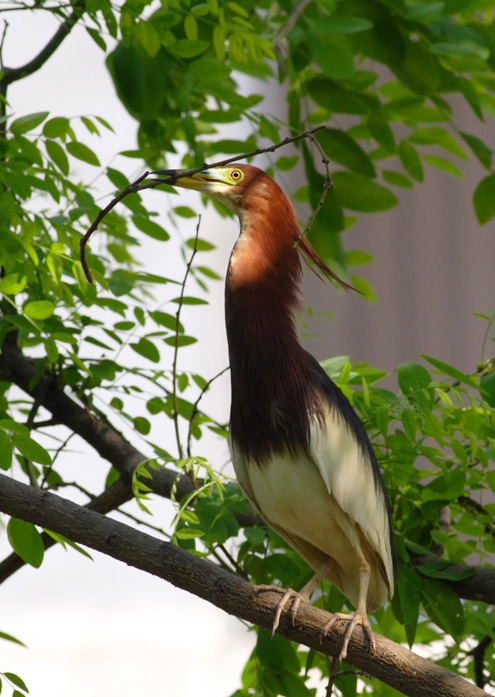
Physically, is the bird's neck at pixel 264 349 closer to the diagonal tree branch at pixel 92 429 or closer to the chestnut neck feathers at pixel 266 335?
the chestnut neck feathers at pixel 266 335

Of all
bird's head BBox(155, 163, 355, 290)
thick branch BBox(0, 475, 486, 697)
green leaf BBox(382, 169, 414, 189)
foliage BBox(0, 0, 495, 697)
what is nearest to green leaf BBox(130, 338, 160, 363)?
foliage BBox(0, 0, 495, 697)

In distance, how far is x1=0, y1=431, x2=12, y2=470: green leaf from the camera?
2.66ft

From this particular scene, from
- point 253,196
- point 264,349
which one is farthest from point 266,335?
point 253,196

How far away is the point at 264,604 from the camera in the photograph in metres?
0.83

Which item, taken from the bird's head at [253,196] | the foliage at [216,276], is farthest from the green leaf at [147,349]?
the bird's head at [253,196]

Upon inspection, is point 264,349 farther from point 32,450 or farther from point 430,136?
point 430,136

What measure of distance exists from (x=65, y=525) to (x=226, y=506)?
0.27m

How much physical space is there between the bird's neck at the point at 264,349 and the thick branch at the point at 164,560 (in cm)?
17

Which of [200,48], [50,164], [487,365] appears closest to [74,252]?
[50,164]

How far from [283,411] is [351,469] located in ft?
0.32

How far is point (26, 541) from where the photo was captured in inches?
33.1

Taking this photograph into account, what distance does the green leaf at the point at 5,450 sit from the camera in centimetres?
81

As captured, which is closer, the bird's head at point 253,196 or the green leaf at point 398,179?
the bird's head at point 253,196

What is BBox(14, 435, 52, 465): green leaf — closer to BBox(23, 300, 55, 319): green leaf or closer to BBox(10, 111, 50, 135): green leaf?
BBox(23, 300, 55, 319): green leaf
